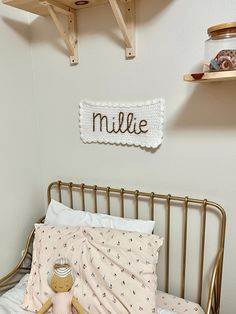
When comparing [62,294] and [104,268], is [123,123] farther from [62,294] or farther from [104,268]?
[62,294]

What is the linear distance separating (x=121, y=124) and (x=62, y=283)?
788mm

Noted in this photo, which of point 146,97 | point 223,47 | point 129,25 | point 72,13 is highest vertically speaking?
point 72,13

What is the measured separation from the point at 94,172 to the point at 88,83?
0.49 metres

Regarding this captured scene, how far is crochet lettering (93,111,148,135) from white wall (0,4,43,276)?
44 cm

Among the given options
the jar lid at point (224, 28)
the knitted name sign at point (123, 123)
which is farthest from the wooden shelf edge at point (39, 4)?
the jar lid at point (224, 28)

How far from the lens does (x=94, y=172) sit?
163cm

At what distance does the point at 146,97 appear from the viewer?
4.60 ft

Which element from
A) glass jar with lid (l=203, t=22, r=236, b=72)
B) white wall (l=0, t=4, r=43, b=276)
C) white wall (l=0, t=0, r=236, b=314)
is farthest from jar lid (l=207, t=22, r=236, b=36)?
white wall (l=0, t=4, r=43, b=276)

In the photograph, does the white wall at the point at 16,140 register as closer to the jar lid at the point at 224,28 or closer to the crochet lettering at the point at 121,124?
the crochet lettering at the point at 121,124

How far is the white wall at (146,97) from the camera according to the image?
1.26 metres

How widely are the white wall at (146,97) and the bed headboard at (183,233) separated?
5 cm

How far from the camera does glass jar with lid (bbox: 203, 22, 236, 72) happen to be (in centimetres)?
100

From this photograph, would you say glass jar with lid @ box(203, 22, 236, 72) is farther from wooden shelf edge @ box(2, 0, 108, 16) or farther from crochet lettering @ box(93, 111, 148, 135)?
wooden shelf edge @ box(2, 0, 108, 16)

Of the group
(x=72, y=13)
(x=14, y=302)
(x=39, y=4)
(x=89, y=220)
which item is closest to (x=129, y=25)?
(x=72, y=13)
